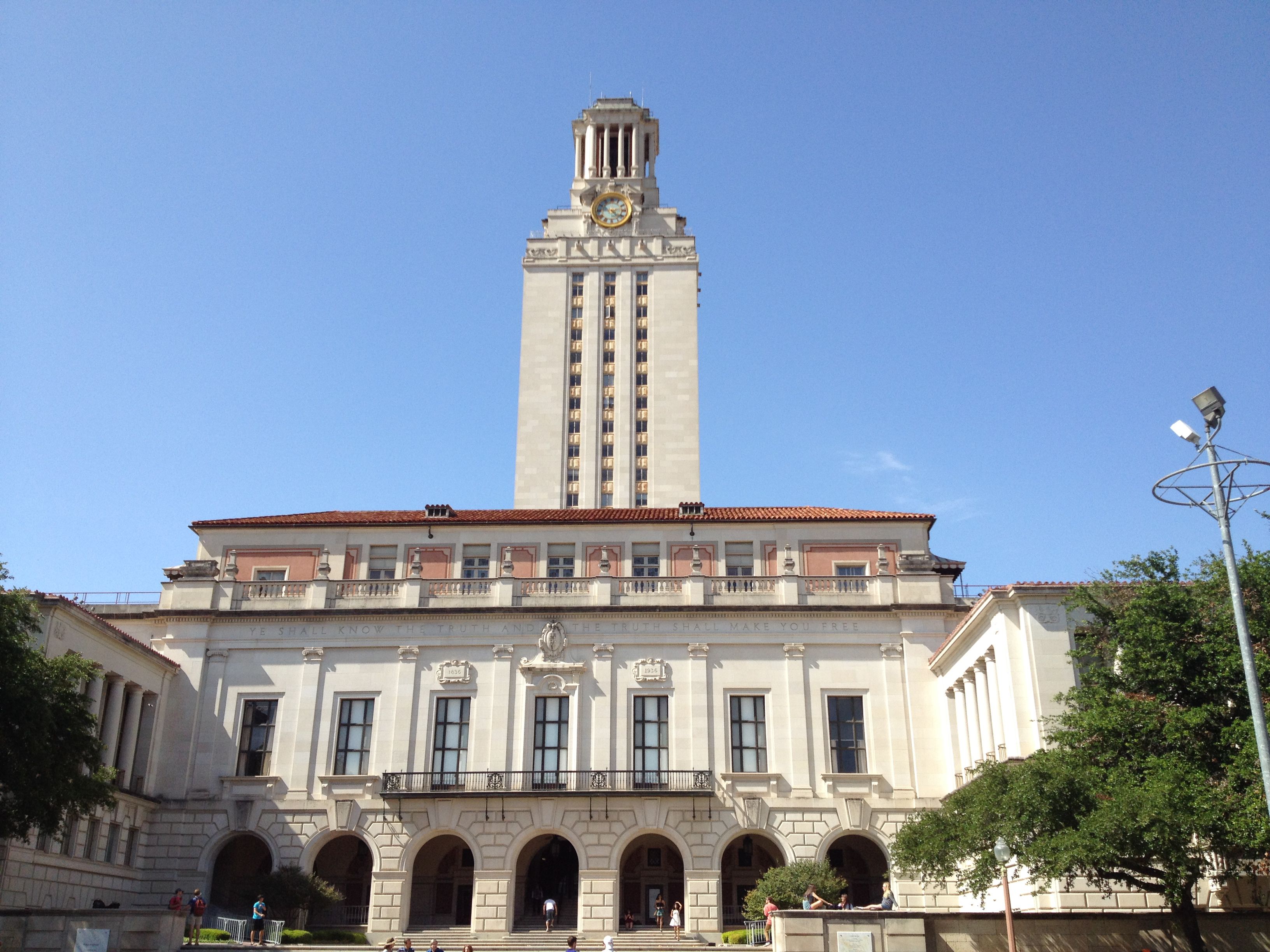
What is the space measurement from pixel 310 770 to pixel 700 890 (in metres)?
15.2

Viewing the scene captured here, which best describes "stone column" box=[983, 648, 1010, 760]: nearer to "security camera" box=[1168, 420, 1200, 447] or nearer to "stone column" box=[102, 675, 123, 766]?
"security camera" box=[1168, 420, 1200, 447]

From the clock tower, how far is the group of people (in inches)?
1938

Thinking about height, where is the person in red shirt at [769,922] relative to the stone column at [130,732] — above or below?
below

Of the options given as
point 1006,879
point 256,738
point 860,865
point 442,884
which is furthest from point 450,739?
point 1006,879

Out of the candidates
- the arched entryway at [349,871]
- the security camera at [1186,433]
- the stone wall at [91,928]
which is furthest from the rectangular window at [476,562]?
the security camera at [1186,433]

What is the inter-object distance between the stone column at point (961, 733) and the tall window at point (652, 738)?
1047 centimetres

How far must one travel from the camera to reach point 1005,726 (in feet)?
111

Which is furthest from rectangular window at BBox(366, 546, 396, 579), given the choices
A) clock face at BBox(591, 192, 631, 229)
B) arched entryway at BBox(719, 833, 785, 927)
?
clock face at BBox(591, 192, 631, 229)

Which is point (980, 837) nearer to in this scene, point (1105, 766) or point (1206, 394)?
point (1105, 766)

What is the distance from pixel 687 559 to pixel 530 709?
361 inches

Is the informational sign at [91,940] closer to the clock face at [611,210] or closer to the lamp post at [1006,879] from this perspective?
the lamp post at [1006,879]

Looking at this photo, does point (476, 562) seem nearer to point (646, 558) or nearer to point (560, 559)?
point (560, 559)

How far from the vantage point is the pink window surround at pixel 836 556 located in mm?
47000

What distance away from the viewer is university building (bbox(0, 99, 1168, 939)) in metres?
41.2
